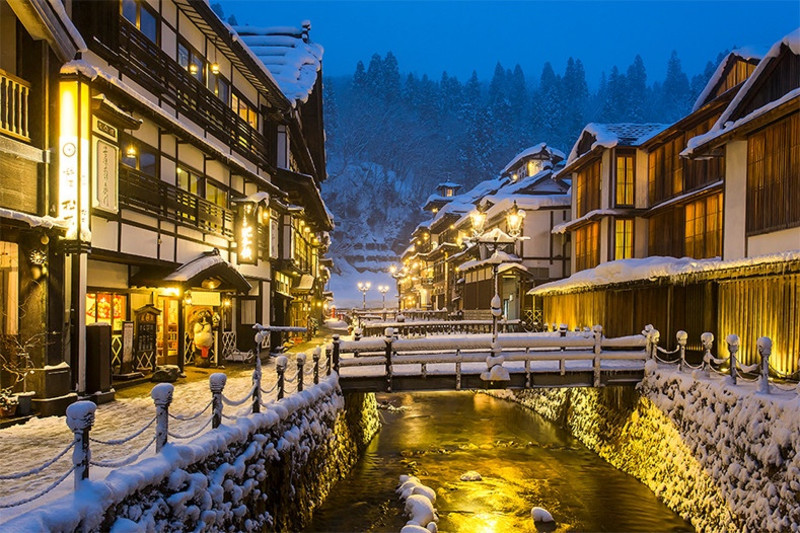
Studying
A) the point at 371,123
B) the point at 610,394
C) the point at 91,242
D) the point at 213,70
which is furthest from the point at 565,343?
the point at 371,123

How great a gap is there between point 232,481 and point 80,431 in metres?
3.18

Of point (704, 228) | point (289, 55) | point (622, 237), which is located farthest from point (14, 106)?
point (622, 237)

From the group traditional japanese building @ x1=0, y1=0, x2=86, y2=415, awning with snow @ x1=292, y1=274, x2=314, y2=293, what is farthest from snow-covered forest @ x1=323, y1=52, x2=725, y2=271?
traditional japanese building @ x1=0, y1=0, x2=86, y2=415

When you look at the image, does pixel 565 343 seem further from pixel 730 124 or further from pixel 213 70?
pixel 213 70

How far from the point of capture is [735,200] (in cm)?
1684

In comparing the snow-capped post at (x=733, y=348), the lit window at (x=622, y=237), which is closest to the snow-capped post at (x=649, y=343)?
the snow-capped post at (x=733, y=348)

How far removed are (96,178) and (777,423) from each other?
49.5 ft

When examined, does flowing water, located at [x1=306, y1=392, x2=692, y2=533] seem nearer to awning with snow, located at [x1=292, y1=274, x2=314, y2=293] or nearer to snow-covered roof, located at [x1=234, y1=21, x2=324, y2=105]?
awning with snow, located at [x1=292, y1=274, x2=314, y2=293]

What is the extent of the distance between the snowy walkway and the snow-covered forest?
10292 centimetres

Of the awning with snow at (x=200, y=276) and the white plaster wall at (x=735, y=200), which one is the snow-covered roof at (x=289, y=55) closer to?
the awning with snow at (x=200, y=276)

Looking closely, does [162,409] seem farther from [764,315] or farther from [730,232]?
[730,232]

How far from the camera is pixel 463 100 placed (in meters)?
140

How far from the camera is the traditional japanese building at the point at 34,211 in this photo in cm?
1033

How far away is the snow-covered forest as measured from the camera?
12238 centimetres
